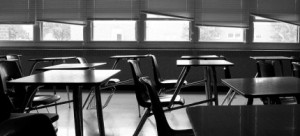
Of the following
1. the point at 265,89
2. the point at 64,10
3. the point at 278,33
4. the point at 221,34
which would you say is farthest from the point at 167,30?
the point at 265,89

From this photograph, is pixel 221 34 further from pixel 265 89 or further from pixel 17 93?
pixel 265 89

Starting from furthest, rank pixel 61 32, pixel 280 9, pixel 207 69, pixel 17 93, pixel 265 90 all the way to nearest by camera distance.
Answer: pixel 61 32, pixel 280 9, pixel 207 69, pixel 17 93, pixel 265 90

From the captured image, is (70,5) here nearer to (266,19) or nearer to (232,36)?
(232,36)

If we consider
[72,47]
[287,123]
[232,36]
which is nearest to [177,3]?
[232,36]

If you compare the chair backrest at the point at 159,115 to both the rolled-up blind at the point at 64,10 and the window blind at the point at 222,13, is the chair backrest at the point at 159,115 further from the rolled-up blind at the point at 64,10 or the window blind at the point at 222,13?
the rolled-up blind at the point at 64,10

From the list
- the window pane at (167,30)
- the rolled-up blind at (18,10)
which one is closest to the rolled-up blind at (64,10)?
the rolled-up blind at (18,10)

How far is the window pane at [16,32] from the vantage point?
7.14 metres

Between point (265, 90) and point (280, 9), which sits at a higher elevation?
point (280, 9)

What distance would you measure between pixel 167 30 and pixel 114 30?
1093 millimetres

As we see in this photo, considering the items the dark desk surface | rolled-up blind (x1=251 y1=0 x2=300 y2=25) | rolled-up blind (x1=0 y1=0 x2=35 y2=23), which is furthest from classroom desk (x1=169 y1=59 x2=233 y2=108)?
rolled-up blind (x1=0 y1=0 x2=35 y2=23)

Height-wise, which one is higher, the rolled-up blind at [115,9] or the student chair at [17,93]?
the rolled-up blind at [115,9]

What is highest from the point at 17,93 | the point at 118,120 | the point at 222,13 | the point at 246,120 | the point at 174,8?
the point at 174,8

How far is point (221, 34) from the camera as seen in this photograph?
6820mm

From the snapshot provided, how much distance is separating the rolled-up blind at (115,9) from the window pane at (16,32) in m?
1.44
